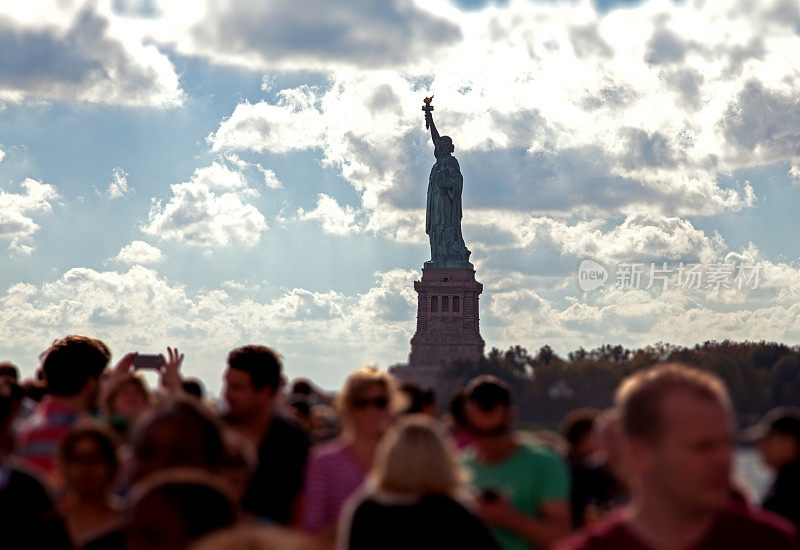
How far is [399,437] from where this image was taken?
→ 6160 millimetres

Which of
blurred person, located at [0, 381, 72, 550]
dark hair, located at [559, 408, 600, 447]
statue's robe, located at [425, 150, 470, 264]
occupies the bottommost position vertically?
blurred person, located at [0, 381, 72, 550]

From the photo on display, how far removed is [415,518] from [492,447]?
70.4 inches

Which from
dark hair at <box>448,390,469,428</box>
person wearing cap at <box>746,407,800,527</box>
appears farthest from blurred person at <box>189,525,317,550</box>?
dark hair at <box>448,390,469,428</box>

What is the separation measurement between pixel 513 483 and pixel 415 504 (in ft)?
5.44

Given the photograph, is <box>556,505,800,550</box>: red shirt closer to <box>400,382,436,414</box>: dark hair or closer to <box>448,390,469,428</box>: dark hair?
<box>448,390,469,428</box>: dark hair

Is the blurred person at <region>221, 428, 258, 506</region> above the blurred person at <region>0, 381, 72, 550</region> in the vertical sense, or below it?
above

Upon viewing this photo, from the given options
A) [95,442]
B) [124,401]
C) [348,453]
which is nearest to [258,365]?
[348,453]

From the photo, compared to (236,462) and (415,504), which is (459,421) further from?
(415,504)

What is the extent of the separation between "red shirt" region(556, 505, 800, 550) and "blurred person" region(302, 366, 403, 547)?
10.1ft

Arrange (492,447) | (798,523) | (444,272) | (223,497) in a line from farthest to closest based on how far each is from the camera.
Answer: (444,272) < (798,523) < (492,447) < (223,497)

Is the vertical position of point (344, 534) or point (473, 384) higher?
point (473, 384)

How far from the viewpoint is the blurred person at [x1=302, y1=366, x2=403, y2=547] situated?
740 centimetres

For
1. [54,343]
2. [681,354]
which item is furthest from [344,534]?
[681,354]

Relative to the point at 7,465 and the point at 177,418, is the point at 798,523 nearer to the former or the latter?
the point at 177,418
